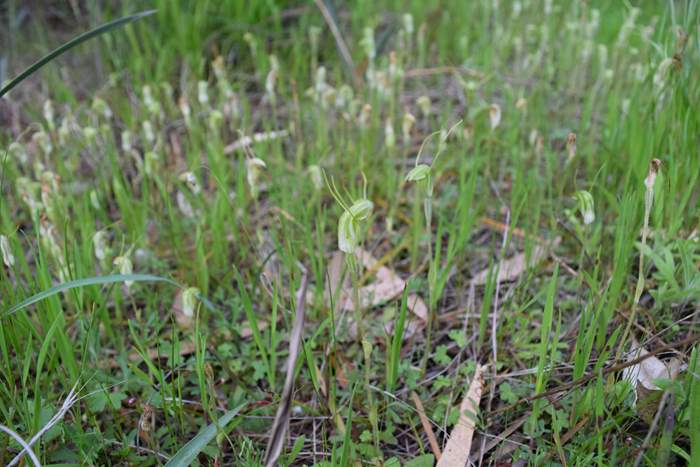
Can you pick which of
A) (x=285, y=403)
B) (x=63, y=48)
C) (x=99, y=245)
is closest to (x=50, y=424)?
(x=285, y=403)

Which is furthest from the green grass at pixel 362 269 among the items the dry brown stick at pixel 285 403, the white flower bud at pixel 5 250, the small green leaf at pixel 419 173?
the dry brown stick at pixel 285 403

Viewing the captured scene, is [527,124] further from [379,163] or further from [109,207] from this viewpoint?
[109,207]

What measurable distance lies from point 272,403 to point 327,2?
2046 millimetres

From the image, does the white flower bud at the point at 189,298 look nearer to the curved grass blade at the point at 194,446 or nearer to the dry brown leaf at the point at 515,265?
the curved grass blade at the point at 194,446

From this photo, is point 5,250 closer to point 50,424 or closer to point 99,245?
point 99,245

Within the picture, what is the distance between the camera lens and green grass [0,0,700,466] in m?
1.25

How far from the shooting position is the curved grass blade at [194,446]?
1.10 metres

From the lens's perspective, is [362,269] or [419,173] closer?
[419,173]

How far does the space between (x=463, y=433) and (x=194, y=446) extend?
A: 1.84 ft

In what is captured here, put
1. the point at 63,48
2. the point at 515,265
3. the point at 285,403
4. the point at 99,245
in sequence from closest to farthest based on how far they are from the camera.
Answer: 1. the point at 285,403
2. the point at 63,48
3. the point at 99,245
4. the point at 515,265

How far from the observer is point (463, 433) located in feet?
4.20

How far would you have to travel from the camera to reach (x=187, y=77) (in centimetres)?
301

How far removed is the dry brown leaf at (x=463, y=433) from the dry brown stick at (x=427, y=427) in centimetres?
3

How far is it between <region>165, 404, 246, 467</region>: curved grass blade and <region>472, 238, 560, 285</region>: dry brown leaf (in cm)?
86
